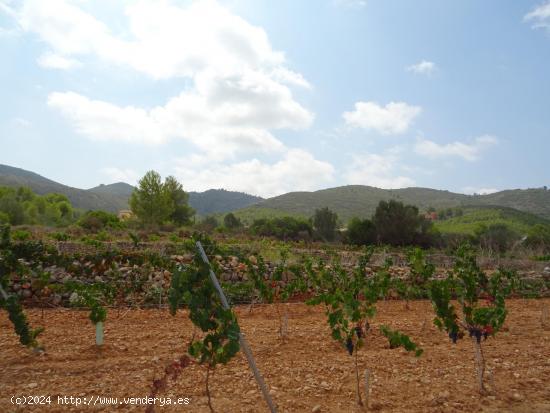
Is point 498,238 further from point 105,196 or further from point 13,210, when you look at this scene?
point 105,196

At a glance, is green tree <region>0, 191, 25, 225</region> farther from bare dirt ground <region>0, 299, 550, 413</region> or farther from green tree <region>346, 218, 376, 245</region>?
bare dirt ground <region>0, 299, 550, 413</region>

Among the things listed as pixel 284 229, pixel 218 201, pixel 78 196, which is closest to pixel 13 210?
pixel 284 229

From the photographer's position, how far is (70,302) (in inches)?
335

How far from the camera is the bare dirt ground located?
12.5 feet

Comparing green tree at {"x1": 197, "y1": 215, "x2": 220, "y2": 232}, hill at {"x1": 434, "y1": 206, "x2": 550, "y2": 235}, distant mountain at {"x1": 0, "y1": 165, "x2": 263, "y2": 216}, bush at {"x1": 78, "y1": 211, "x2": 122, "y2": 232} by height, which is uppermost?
distant mountain at {"x1": 0, "y1": 165, "x2": 263, "y2": 216}

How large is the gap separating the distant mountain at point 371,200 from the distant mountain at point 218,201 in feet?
98.9

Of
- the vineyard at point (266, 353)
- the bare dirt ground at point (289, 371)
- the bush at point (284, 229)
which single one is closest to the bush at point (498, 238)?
the bush at point (284, 229)

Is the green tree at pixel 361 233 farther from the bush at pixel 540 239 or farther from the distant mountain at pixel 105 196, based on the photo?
the distant mountain at pixel 105 196

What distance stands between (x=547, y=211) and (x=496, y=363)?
6661 cm

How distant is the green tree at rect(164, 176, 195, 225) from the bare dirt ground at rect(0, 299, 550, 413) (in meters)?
34.7

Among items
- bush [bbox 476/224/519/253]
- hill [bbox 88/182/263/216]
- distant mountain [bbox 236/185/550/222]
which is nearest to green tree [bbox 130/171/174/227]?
distant mountain [bbox 236/185/550/222]

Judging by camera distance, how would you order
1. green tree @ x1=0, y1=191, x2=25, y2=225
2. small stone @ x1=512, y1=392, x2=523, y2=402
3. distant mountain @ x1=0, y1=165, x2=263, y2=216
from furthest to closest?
1. distant mountain @ x1=0, y1=165, x2=263, y2=216
2. green tree @ x1=0, y1=191, x2=25, y2=225
3. small stone @ x1=512, y1=392, x2=523, y2=402

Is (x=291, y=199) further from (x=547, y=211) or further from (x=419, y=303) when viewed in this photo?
(x=419, y=303)

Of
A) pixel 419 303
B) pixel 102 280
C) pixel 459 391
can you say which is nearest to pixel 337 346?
pixel 459 391
